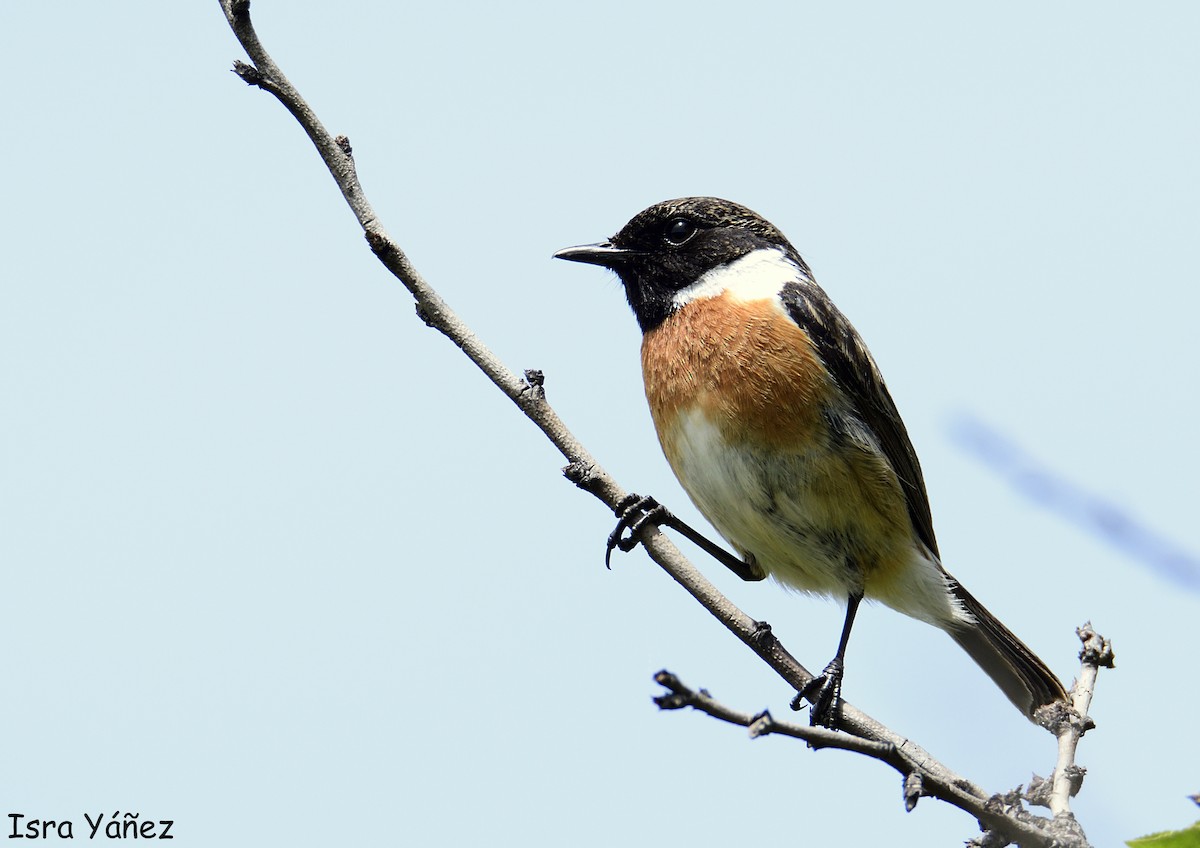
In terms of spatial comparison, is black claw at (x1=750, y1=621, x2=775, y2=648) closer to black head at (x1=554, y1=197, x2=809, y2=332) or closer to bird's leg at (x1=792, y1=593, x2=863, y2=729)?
bird's leg at (x1=792, y1=593, x2=863, y2=729)

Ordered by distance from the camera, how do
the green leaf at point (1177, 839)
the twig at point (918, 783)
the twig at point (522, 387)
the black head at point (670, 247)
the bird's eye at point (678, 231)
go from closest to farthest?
the green leaf at point (1177, 839)
the twig at point (918, 783)
the twig at point (522, 387)
the black head at point (670, 247)
the bird's eye at point (678, 231)

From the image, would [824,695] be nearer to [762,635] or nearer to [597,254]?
[762,635]

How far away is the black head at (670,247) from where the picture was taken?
5.68m

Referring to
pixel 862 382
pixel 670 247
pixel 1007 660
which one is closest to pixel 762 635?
pixel 862 382

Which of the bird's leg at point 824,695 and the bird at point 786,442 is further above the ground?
the bird at point 786,442

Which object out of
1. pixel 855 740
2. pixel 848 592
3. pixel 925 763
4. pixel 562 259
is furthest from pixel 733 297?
pixel 855 740

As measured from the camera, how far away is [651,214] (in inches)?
233

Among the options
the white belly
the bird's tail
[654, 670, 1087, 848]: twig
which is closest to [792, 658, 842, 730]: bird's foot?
the white belly

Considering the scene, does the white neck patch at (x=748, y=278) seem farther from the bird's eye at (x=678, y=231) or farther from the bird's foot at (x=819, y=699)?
the bird's foot at (x=819, y=699)

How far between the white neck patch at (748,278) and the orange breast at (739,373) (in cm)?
10

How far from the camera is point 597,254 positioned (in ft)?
18.8

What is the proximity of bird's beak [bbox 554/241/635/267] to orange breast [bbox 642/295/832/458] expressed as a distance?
1.69 feet

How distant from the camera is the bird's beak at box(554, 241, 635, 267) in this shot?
5.66 meters

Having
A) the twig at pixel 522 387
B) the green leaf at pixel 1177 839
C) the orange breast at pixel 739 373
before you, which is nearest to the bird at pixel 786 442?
the orange breast at pixel 739 373
